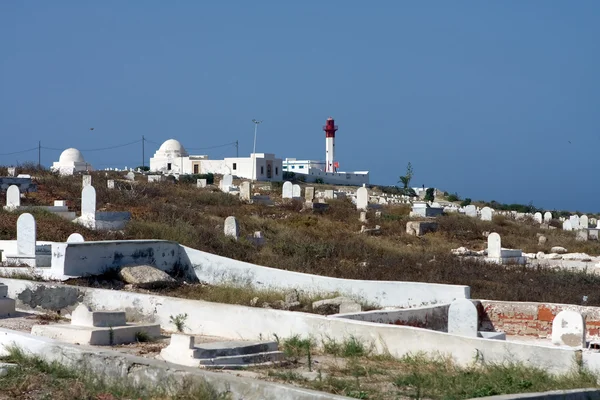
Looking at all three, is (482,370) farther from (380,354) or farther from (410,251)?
(410,251)

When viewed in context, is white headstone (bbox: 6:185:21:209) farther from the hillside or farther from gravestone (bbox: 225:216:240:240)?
gravestone (bbox: 225:216:240:240)

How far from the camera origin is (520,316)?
42.1 ft

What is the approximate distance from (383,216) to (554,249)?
738cm

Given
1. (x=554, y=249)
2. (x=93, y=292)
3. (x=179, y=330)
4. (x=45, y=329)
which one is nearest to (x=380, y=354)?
(x=179, y=330)

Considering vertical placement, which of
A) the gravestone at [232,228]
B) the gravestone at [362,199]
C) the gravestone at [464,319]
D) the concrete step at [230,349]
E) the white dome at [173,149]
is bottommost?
the concrete step at [230,349]

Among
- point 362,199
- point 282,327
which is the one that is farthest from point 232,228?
point 362,199

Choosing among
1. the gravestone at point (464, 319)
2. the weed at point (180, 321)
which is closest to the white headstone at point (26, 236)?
the weed at point (180, 321)

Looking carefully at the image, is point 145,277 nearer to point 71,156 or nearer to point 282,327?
point 282,327

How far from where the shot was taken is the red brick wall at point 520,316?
12684mm

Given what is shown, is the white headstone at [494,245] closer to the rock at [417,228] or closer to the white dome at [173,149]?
the rock at [417,228]

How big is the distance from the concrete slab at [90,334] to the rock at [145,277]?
15.6 feet

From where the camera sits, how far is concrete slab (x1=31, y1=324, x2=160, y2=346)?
9534mm

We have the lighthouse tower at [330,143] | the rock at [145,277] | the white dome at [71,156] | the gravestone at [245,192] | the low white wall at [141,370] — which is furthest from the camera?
the lighthouse tower at [330,143]

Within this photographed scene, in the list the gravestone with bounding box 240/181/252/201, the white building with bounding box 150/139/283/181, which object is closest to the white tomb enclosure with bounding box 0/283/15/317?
the gravestone with bounding box 240/181/252/201
